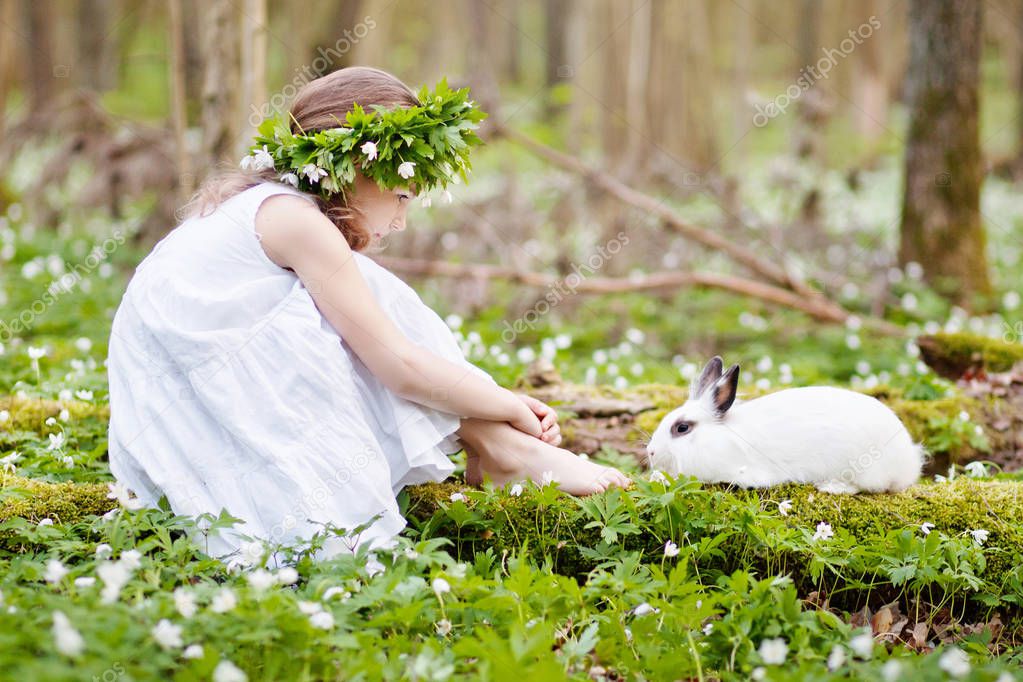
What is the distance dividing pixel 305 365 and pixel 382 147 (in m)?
0.76

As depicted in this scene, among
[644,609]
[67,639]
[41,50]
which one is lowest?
[644,609]

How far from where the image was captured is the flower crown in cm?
320

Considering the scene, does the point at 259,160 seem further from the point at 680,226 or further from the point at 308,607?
the point at 680,226

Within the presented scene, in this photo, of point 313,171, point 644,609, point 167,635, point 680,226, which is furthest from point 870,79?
point 167,635

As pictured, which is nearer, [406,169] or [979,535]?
[979,535]

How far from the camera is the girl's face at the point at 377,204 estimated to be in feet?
11.1

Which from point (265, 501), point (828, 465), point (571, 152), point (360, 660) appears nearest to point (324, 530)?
point (265, 501)

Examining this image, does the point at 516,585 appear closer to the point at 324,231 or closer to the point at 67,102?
the point at 324,231

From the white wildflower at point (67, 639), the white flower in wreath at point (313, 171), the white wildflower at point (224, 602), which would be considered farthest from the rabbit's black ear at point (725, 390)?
the white wildflower at point (67, 639)

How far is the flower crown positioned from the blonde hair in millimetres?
39

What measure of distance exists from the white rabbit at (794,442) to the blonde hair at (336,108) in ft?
4.58

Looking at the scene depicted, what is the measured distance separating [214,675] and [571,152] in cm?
1272

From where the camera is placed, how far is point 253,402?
3.04 metres

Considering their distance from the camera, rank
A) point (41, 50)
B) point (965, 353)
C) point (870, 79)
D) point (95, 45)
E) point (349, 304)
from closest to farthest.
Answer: point (349, 304) → point (965, 353) → point (41, 50) → point (95, 45) → point (870, 79)
